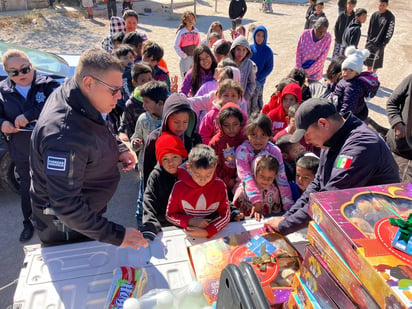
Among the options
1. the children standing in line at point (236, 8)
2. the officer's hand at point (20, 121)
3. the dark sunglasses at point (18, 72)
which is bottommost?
the officer's hand at point (20, 121)

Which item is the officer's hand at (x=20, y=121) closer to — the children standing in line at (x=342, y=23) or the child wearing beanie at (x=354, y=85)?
the child wearing beanie at (x=354, y=85)

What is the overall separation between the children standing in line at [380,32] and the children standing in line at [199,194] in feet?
23.0

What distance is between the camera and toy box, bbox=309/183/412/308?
962mm

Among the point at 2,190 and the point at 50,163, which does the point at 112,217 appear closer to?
the point at 2,190

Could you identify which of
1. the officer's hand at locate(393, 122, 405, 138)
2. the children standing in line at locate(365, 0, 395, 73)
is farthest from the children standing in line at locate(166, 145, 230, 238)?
the children standing in line at locate(365, 0, 395, 73)

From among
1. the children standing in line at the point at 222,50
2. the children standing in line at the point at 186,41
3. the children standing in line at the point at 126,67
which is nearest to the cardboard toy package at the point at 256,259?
the children standing in line at the point at 126,67

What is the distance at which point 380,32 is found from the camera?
761 centimetres

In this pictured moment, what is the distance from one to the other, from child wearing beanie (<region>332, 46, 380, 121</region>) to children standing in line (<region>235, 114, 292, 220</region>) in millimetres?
1790

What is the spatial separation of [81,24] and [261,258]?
46.6 feet

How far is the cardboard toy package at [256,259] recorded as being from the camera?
1.69 meters

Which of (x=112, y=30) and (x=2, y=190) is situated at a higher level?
(x=112, y=30)

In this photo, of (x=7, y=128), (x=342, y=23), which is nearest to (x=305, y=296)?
(x=7, y=128)

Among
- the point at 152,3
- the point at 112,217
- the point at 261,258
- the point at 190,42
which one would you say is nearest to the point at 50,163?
the point at 261,258

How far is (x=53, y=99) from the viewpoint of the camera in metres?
1.97
